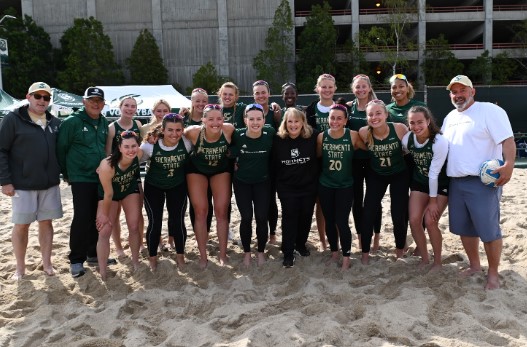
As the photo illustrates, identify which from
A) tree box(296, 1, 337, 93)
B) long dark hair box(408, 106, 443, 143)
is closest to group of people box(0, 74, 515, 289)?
long dark hair box(408, 106, 443, 143)

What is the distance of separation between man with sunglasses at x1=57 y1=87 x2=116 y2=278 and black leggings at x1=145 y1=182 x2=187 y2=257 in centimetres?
52

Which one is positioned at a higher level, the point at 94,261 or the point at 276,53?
the point at 276,53

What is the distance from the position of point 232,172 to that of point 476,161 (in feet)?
7.56

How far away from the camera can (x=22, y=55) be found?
25609mm

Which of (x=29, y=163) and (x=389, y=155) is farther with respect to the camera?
(x=389, y=155)

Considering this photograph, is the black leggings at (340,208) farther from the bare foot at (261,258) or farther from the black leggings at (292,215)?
the bare foot at (261,258)

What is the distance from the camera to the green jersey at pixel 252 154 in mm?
4344

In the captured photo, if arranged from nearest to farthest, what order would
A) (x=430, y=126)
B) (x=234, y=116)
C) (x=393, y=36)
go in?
(x=430, y=126), (x=234, y=116), (x=393, y=36)

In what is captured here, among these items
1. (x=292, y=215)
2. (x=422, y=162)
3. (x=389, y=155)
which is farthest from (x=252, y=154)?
(x=422, y=162)

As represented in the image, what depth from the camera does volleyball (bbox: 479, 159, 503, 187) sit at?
11.4 feet

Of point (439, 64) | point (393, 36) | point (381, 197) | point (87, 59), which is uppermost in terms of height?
point (393, 36)

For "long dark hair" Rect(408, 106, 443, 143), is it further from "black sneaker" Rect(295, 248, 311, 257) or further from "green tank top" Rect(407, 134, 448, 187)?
"black sneaker" Rect(295, 248, 311, 257)

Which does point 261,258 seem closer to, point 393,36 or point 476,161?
point 476,161

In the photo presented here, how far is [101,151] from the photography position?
14.2 ft
